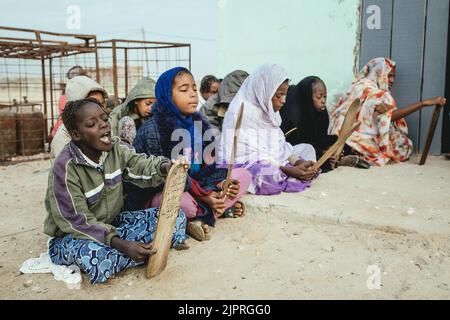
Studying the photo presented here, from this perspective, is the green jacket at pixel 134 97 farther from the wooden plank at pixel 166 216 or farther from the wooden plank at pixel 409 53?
the wooden plank at pixel 409 53

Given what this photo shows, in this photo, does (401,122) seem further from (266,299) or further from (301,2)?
(266,299)

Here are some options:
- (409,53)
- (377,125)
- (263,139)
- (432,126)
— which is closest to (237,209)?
(263,139)

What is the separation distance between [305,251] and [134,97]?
2.15 meters

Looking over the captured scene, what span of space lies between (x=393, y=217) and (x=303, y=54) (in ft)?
13.0

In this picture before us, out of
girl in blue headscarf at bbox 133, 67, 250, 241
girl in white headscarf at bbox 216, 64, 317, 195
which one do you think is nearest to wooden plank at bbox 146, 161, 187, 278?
girl in blue headscarf at bbox 133, 67, 250, 241

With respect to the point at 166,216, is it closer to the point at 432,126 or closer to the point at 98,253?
the point at 98,253

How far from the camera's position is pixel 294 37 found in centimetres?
679

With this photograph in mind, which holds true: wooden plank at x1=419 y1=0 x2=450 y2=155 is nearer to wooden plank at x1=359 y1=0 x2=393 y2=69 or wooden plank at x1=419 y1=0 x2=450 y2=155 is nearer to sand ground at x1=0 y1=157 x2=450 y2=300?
wooden plank at x1=359 y1=0 x2=393 y2=69

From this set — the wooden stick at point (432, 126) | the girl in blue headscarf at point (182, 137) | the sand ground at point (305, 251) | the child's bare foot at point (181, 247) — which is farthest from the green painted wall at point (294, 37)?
the child's bare foot at point (181, 247)

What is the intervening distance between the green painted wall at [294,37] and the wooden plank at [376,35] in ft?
0.38

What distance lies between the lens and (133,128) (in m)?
4.02

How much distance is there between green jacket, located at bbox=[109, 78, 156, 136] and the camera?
4141mm
